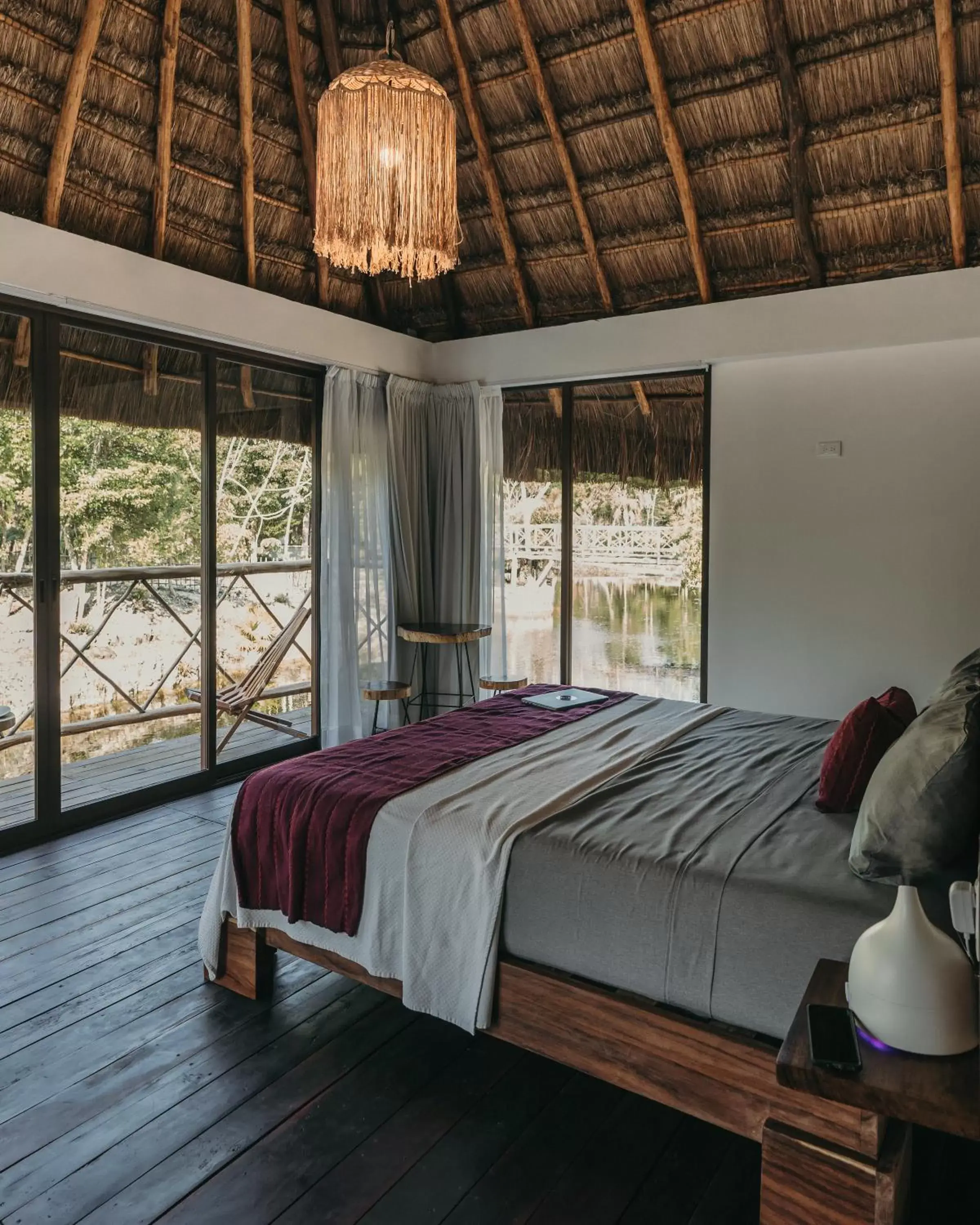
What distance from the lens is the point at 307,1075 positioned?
209 centimetres

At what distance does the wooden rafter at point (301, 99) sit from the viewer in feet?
13.3

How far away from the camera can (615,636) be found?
5.09 metres

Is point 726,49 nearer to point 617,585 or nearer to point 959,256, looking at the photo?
point 959,256

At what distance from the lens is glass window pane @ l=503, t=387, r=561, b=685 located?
524 centimetres

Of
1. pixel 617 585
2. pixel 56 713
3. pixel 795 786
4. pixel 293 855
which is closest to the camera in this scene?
pixel 293 855

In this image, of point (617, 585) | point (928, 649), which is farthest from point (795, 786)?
point (617, 585)

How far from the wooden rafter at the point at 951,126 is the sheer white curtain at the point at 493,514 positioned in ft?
7.94

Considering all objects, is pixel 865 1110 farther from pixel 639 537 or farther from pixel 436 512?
pixel 436 512

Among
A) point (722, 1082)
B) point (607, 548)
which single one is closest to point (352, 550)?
point (607, 548)

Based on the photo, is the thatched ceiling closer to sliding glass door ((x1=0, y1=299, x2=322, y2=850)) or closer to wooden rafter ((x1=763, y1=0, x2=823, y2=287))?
wooden rafter ((x1=763, y1=0, x2=823, y2=287))

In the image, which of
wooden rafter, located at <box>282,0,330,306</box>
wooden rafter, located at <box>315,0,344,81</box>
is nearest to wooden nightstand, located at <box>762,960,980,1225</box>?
wooden rafter, located at <box>282,0,330,306</box>

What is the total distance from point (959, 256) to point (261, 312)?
3176 mm

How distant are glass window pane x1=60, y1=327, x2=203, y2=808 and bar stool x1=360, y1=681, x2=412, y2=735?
2.75 ft

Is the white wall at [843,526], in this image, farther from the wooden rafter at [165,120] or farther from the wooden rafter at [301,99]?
the wooden rafter at [165,120]
